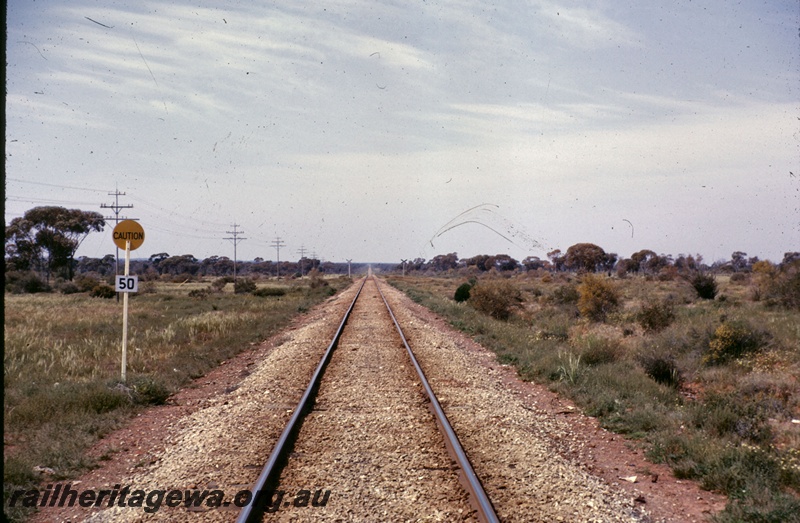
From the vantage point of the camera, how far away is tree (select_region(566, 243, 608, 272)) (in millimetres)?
79875

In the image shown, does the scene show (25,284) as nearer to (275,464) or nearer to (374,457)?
(275,464)

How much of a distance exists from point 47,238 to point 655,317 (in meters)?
73.5

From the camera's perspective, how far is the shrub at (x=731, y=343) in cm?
1452

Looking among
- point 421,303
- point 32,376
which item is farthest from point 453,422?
point 421,303

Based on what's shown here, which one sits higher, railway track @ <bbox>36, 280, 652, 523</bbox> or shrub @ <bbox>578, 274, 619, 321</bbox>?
shrub @ <bbox>578, 274, 619, 321</bbox>

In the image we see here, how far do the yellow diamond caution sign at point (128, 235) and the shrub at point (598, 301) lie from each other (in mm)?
20023

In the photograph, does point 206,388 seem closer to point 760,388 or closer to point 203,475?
point 203,475

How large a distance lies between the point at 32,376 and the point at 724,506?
42.2ft

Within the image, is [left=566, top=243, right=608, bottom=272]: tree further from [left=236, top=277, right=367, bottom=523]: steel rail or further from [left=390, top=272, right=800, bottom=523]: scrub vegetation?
[left=236, top=277, right=367, bottom=523]: steel rail

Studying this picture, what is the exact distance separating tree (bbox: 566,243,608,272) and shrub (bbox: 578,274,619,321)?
53.5 metres

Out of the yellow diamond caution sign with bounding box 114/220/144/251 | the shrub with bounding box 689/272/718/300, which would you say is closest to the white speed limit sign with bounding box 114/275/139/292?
the yellow diamond caution sign with bounding box 114/220/144/251

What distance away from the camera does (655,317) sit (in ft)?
67.9

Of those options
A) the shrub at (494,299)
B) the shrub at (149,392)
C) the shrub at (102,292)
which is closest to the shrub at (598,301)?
the shrub at (494,299)

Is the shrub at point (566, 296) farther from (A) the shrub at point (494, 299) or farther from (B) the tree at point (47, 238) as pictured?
(B) the tree at point (47, 238)
